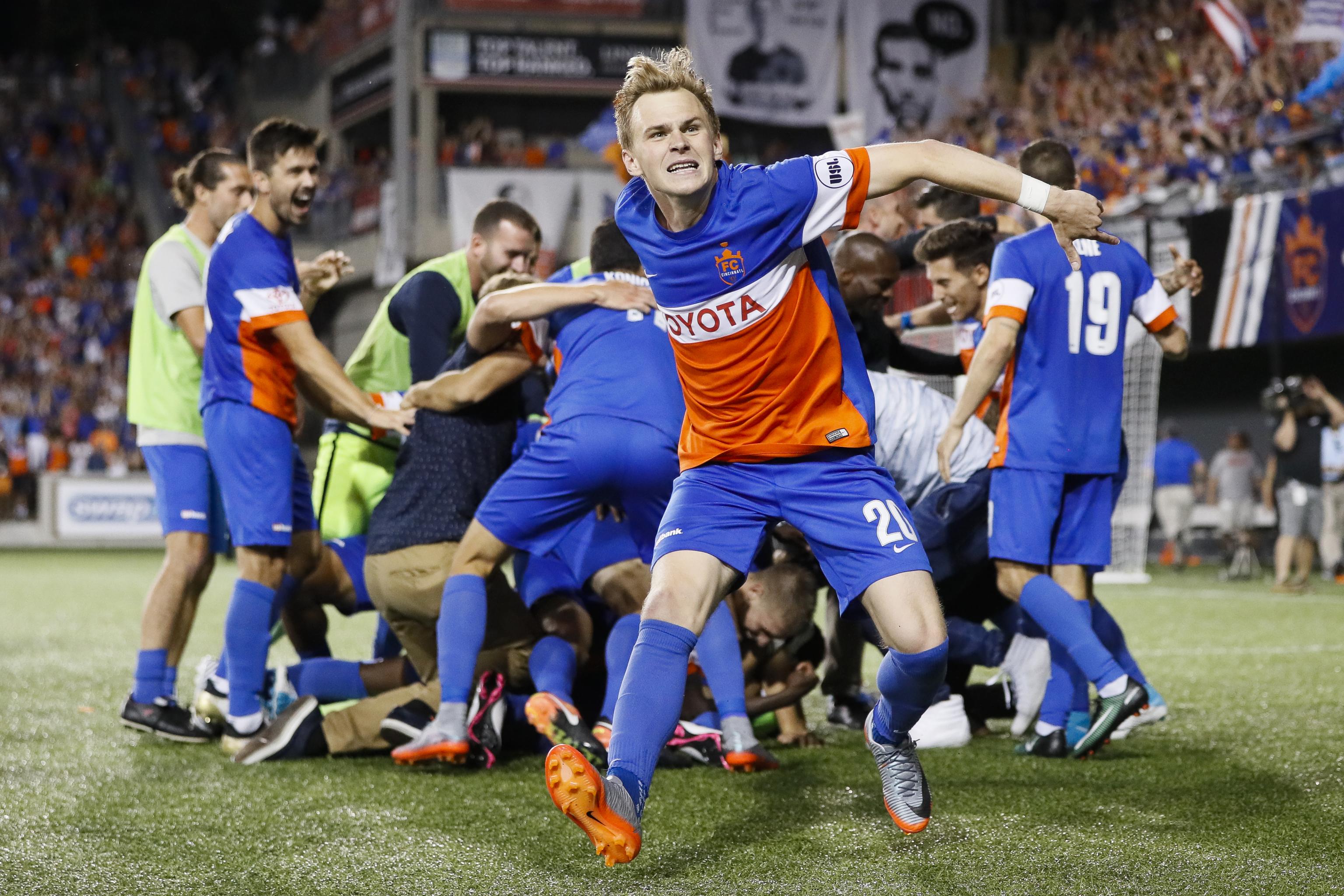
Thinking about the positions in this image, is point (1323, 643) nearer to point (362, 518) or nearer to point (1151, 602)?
point (1151, 602)

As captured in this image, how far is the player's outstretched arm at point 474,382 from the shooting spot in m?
4.41

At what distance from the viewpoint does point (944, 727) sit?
15.0 ft

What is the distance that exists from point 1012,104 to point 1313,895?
2055 centimetres

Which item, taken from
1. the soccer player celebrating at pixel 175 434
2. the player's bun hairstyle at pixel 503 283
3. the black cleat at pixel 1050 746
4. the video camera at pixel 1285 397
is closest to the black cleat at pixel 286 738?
the soccer player celebrating at pixel 175 434

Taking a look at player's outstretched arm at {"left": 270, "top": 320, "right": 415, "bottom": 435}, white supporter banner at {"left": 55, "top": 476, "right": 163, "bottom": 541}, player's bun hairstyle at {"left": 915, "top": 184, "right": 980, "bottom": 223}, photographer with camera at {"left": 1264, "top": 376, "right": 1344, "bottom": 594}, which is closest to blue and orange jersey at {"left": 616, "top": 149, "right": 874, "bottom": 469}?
player's outstretched arm at {"left": 270, "top": 320, "right": 415, "bottom": 435}

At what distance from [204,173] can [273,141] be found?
95cm

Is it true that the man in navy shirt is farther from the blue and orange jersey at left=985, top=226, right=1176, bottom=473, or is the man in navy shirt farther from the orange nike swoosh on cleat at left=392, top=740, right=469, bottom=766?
the orange nike swoosh on cleat at left=392, top=740, right=469, bottom=766

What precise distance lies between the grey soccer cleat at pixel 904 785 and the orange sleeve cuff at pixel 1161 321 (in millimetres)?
2066

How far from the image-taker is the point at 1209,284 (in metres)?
14.1

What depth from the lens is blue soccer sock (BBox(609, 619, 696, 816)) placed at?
277 cm

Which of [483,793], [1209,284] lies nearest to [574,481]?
[483,793]

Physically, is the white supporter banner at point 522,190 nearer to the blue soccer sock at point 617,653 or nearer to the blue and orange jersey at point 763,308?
the blue soccer sock at point 617,653

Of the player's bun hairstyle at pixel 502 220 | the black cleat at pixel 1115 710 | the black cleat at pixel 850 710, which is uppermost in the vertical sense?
the player's bun hairstyle at pixel 502 220

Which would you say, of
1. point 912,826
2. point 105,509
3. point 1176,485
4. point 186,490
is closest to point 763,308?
point 912,826
